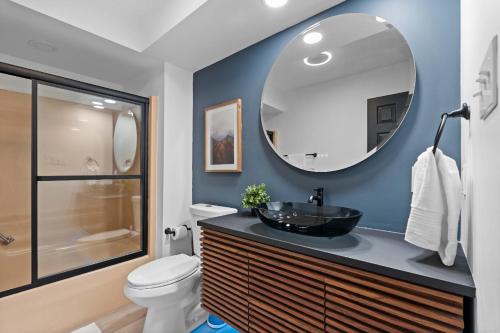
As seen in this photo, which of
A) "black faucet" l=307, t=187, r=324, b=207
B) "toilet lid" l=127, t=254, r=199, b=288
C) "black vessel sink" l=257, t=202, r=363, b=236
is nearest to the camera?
"black vessel sink" l=257, t=202, r=363, b=236

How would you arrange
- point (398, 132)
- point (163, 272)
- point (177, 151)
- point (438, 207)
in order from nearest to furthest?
point (438, 207) → point (398, 132) → point (163, 272) → point (177, 151)

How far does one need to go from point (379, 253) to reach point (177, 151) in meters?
1.95

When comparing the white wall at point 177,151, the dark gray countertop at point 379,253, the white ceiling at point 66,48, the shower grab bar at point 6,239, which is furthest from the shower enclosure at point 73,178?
the dark gray countertop at point 379,253

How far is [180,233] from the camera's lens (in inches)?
84.7

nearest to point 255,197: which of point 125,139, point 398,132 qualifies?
point 398,132

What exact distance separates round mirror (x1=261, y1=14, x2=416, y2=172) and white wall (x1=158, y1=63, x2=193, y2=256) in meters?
1.01

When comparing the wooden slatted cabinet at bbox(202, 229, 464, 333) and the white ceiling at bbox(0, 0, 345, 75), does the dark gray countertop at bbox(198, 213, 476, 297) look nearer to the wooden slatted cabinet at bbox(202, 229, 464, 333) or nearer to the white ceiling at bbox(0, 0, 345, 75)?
the wooden slatted cabinet at bbox(202, 229, 464, 333)

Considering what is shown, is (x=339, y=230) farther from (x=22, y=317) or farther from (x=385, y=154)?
(x=22, y=317)

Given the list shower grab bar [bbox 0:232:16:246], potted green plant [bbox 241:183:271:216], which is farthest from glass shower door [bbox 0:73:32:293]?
potted green plant [bbox 241:183:271:216]

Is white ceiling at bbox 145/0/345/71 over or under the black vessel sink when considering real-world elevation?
over

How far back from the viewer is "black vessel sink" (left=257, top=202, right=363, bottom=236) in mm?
1011

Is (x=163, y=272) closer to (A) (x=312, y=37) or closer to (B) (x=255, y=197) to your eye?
(B) (x=255, y=197)

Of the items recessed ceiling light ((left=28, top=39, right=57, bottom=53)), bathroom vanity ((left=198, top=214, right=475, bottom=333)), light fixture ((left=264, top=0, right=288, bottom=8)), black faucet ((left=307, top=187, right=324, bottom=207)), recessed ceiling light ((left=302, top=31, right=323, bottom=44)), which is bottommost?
bathroom vanity ((left=198, top=214, right=475, bottom=333))

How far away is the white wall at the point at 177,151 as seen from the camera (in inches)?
85.7
